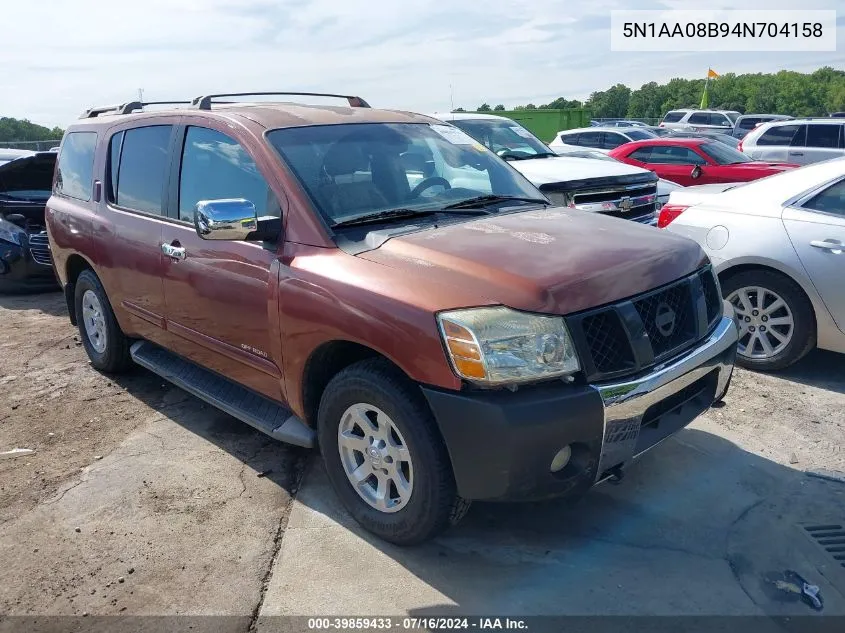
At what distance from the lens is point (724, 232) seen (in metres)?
5.11

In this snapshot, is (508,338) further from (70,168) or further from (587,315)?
(70,168)

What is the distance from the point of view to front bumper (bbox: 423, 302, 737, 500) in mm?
2625

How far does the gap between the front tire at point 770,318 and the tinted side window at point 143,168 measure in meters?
3.88

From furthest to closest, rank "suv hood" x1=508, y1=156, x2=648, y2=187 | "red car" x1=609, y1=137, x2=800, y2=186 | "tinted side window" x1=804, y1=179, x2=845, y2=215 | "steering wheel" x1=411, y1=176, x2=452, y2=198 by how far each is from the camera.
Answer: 1. "red car" x1=609, y1=137, x2=800, y2=186
2. "suv hood" x1=508, y1=156, x2=648, y2=187
3. "tinted side window" x1=804, y1=179, x2=845, y2=215
4. "steering wheel" x1=411, y1=176, x2=452, y2=198

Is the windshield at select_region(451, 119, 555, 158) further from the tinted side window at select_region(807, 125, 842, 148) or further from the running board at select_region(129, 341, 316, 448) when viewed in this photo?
the tinted side window at select_region(807, 125, 842, 148)

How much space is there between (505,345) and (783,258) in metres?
2.98

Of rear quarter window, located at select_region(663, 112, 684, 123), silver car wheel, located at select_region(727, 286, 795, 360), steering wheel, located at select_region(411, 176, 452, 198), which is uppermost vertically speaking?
rear quarter window, located at select_region(663, 112, 684, 123)

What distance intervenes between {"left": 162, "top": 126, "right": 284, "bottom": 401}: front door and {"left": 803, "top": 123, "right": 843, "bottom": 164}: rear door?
13119 mm

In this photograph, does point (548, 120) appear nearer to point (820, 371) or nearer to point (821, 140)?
point (821, 140)

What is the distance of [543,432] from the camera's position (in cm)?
263

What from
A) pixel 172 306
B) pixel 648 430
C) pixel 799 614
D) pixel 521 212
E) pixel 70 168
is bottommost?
pixel 799 614

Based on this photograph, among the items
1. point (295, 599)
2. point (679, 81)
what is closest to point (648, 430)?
point (295, 599)

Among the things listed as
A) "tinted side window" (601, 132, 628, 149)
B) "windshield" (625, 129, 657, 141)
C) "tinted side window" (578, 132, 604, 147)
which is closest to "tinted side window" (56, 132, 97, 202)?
"tinted side window" (601, 132, 628, 149)

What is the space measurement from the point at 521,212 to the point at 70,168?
3680mm
